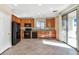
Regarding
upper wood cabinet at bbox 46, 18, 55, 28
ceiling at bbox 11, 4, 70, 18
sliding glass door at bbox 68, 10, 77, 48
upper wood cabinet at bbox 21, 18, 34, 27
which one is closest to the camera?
ceiling at bbox 11, 4, 70, 18

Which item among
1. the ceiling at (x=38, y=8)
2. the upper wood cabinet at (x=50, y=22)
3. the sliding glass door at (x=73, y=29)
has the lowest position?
the sliding glass door at (x=73, y=29)

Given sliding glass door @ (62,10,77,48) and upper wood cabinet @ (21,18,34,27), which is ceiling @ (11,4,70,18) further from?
upper wood cabinet @ (21,18,34,27)

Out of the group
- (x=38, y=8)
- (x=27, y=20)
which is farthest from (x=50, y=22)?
(x=38, y=8)

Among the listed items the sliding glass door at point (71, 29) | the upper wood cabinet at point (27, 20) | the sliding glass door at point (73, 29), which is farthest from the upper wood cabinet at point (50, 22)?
the sliding glass door at point (73, 29)

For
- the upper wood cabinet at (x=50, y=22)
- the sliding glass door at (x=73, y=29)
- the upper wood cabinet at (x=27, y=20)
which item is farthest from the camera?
the upper wood cabinet at (x=27, y=20)

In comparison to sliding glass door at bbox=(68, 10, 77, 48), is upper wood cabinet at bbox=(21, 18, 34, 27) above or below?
above

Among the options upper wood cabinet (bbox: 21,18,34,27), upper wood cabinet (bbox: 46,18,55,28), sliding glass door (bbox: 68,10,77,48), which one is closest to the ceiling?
sliding glass door (bbox: 68,10,77,48)

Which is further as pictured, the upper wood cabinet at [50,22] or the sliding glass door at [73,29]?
the upper wood cabinet at [50,22]

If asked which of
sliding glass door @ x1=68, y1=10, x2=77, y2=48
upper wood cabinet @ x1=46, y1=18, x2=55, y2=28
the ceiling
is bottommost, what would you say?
sliding glass door @ x1=68, y1=10, x2=77, y2=48

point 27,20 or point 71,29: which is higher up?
point 27,20

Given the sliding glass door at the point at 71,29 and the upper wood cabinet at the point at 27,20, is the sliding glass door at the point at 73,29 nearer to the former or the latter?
the sliding glass door at the point at 71,29

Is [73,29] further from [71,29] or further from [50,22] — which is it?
[50,22]

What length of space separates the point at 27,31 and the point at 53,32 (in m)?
2.94

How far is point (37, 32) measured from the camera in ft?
42.0
